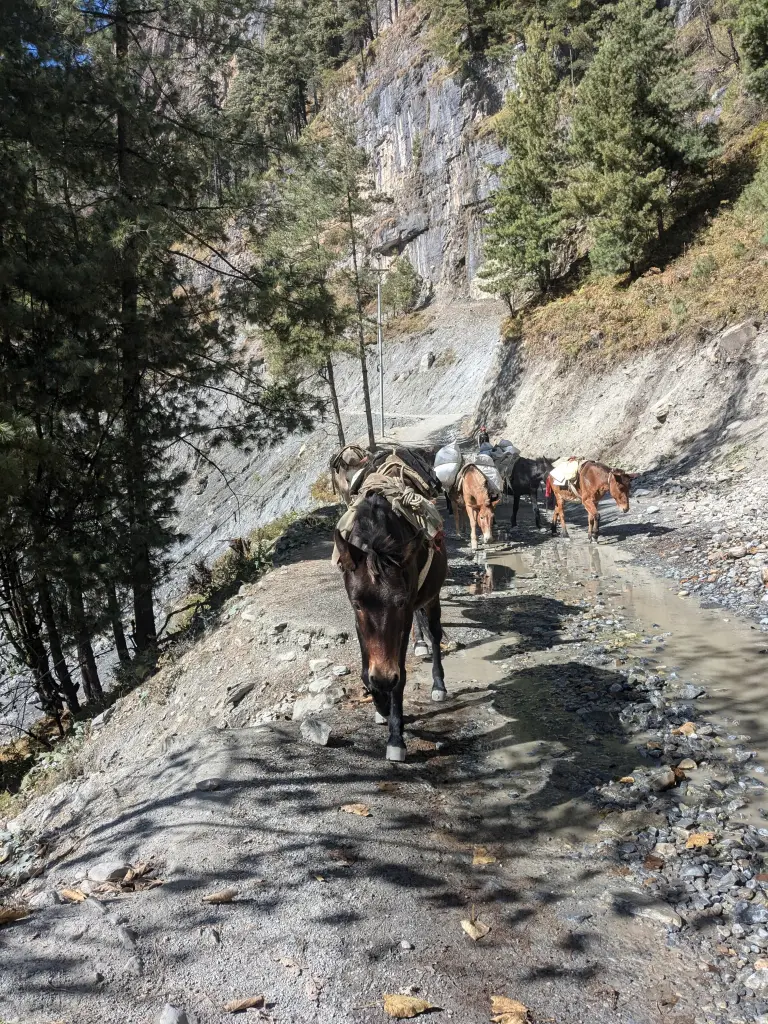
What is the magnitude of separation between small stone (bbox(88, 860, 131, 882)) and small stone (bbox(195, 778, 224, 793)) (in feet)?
2.45

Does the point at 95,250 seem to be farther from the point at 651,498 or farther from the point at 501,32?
the point at 501,32

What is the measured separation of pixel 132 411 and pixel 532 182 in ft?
102

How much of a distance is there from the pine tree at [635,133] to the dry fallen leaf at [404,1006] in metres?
29.2

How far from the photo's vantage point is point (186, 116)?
38.0ft

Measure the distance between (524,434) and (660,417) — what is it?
333 inches

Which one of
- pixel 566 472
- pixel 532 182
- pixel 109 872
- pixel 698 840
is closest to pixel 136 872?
pixel 109 872

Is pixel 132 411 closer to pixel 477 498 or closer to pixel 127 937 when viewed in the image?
pixel 477 498

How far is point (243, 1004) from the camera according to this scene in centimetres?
268

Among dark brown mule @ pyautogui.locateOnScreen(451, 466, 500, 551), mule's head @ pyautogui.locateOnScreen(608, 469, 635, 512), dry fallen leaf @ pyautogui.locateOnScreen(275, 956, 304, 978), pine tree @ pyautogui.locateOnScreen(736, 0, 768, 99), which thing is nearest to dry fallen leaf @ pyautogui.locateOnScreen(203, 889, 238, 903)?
dry fallen leaf @ pyautogui.locateOnScreen(275, 956, 304, 978)

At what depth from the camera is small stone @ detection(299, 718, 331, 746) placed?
17.3ft

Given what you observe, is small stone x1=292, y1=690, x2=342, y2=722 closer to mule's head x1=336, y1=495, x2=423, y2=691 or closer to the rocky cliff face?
mule's head x1=336, y1=495, x2=423, y2=691

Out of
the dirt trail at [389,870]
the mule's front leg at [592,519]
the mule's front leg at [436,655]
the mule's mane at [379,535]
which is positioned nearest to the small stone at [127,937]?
the dirt trail at [389,870]

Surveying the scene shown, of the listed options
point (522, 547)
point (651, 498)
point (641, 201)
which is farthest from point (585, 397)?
point (522, 547)

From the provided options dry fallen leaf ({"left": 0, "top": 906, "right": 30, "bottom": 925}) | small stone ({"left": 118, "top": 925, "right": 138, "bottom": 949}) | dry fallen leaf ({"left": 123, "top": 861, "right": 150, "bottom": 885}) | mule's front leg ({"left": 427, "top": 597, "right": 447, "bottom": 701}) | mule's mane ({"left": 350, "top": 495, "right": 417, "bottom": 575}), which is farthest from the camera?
mule's front leg ({"left": 427, "top": 597, "right": 447, "bottom": 701})
